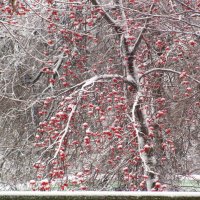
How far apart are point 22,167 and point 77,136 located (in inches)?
69.8

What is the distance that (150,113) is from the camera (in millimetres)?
5848

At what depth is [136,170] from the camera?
17.9 feet

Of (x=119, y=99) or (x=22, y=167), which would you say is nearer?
(x=119, y=99)

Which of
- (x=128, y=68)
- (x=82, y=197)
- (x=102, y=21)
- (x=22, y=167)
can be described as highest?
(x=102, y=21)

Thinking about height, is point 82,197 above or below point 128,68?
below

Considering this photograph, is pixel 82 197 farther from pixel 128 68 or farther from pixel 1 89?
pixel 1 89

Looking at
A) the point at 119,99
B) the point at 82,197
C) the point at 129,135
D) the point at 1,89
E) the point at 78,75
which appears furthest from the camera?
the point at 1,89

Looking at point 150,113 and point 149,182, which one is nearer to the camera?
point 149,182

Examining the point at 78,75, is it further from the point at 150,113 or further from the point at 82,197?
the point at 82,197

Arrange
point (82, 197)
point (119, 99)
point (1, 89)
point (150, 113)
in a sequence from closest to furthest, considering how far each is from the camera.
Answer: point (82, 197), point (119, 99), point (150, 113), point (1, 89)

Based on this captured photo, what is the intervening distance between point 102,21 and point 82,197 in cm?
529

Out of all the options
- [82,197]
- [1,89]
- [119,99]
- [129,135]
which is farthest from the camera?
[1,89]

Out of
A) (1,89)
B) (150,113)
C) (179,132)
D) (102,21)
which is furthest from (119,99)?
(1,89)

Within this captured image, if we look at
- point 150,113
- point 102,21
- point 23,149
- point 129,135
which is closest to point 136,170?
point 129,135
